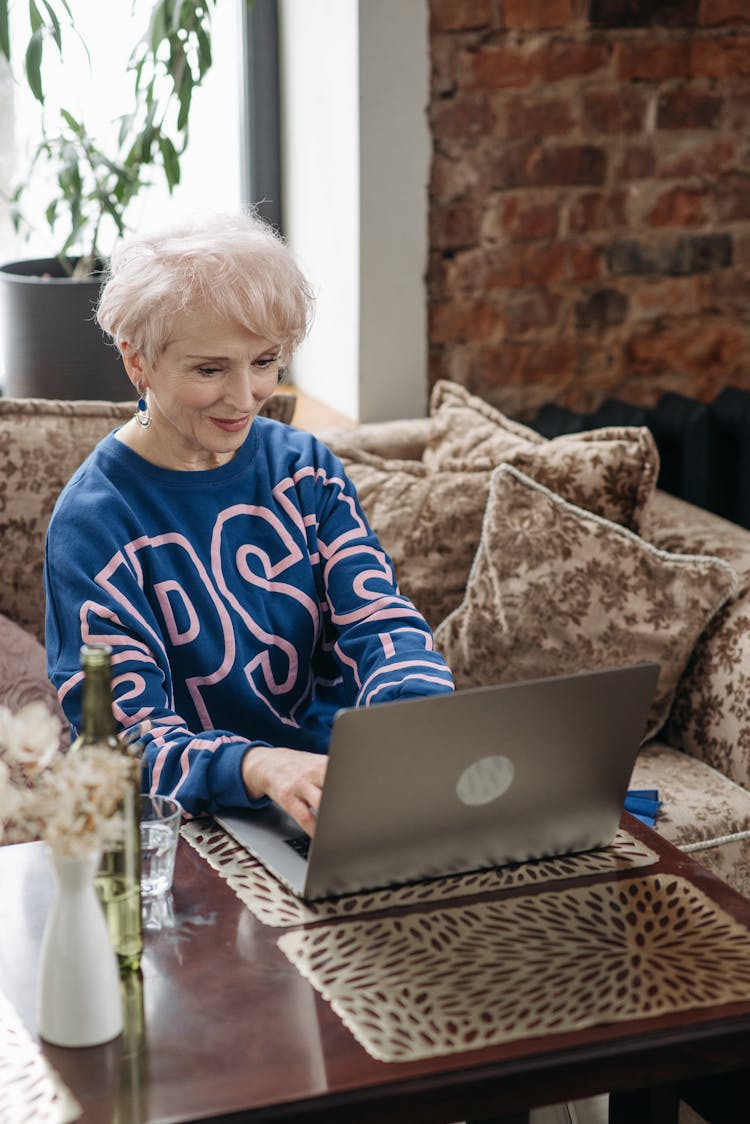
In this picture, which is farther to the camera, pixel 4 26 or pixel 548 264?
pixel 548 264

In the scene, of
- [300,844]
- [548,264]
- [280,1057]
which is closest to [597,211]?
[548,264]

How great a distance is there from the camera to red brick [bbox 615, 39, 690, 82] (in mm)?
2914

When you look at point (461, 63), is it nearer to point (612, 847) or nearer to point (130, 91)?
point (130, 91)

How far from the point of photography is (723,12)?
294 centimetres

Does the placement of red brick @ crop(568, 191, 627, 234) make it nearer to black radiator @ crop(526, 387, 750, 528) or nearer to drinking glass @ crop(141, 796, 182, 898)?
black radiator @ crop(526, 387, 750, 528)

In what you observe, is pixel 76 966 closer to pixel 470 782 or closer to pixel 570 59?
pixel 470 782

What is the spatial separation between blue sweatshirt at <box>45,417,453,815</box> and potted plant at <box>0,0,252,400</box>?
0.99 m

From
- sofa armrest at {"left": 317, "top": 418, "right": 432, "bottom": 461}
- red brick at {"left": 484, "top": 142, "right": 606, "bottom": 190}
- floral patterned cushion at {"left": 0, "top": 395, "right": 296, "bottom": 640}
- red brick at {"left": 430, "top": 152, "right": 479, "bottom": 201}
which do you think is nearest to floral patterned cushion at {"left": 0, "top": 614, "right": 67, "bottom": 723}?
floral patterned cushion at {"left": 0, "top": 395, "right": 296, "bottom": 640}

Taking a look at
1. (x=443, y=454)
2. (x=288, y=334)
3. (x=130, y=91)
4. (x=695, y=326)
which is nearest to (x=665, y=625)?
(x=443, y=454)

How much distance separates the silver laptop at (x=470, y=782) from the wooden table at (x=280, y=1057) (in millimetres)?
123

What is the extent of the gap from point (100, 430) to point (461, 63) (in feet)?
3.66

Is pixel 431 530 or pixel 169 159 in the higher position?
pixel 169 159

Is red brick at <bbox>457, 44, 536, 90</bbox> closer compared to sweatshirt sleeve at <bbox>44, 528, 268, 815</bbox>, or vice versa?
sweatshirt sleeve at <bbox>44, 528, 268, 815</bbox>

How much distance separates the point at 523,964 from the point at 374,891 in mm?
173
